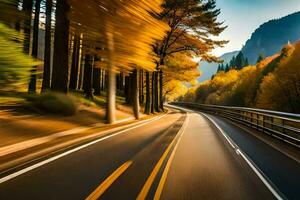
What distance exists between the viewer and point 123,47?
18953 mm

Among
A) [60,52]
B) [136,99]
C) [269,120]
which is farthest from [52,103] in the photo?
[269,120]

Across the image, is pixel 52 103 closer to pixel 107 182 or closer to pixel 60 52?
pixel 60 52

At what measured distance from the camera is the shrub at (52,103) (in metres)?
15.1

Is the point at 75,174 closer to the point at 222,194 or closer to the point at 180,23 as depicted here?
the point at 222,194

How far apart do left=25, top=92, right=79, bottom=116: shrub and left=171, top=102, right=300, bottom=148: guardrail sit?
967 cm

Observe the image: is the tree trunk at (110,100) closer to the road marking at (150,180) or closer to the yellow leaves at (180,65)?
the road marking at (150,180)

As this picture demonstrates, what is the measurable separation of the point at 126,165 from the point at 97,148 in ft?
7.63

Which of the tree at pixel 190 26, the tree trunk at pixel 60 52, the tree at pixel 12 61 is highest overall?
the tree at pixel 190 26

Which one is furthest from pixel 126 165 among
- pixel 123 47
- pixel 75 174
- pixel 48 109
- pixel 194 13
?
pixel 194 13

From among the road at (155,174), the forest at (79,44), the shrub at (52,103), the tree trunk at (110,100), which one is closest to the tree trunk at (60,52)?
the forest at (79,44)

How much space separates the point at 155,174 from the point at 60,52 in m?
11.6

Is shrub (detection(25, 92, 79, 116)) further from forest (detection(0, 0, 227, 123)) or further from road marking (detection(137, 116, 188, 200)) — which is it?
road marking (detection(137, 116, 188, 200))

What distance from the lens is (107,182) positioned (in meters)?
6.38

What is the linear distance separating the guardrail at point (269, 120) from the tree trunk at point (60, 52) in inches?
413
